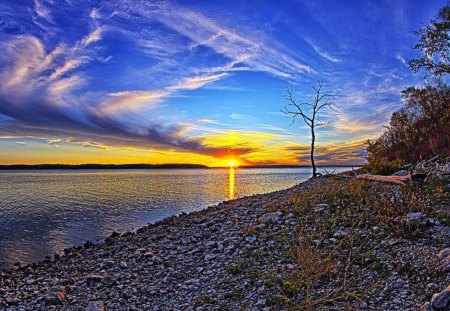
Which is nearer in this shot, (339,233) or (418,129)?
(339,233)

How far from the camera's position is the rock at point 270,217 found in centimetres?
1290

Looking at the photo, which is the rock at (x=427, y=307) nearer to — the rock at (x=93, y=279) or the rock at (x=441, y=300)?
the rock at (x=441, y=300)

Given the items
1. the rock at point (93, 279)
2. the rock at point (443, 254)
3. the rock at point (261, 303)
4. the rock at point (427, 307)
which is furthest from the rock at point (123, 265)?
the rock at point (443, 254)

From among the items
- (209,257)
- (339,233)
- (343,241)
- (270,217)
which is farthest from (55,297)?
(339,233)

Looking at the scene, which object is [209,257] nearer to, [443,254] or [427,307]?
[427,307]

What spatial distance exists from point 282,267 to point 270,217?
15.1ft

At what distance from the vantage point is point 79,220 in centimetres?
2645

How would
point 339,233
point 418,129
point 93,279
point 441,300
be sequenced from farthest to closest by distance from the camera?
point 418,129 < point 339,233 < point 93,279 < point 441,300

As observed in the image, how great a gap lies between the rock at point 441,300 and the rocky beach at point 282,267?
0.06 feet

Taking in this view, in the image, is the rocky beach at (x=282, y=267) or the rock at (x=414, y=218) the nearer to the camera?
the rocky beach at (x=282, y=267)

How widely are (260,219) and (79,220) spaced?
18979 mm

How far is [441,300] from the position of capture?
6125 mm

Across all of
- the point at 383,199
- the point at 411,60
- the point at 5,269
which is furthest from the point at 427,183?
the point at 5,269

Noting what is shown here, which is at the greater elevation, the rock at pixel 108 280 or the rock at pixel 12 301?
the rock at pixel 108 280
